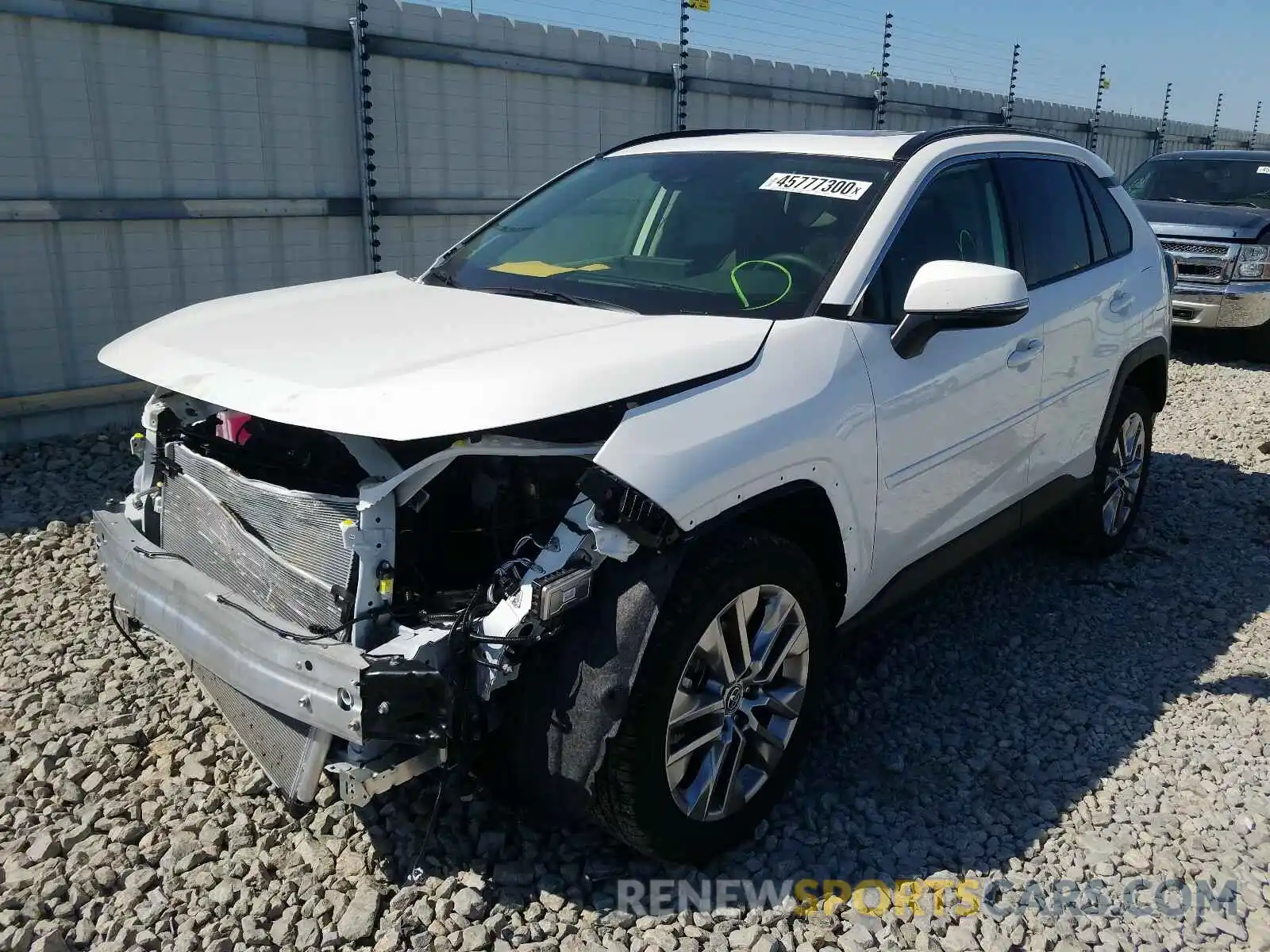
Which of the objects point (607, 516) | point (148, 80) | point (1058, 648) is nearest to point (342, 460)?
point (607, 516)

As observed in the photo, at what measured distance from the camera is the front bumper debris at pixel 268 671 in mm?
2320

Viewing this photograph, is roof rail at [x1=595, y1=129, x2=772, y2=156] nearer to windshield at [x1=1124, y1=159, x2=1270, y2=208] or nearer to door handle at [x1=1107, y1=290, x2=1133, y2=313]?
door handle at [x1=1107, y1=290, x2=1133, y2=313]

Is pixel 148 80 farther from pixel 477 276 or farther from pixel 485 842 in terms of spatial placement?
pixel 485 842

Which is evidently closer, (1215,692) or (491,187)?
(1215,692)

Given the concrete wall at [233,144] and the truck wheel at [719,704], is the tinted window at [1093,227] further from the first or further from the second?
the concrete wall at [233,144]

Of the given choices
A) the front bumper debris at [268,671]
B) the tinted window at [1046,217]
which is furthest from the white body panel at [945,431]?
the front bumper debris at [268,671]

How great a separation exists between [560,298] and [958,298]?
1185 mm

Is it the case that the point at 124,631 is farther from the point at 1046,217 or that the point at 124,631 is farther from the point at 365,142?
the point at 365,142

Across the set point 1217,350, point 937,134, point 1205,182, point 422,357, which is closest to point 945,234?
point 937,134

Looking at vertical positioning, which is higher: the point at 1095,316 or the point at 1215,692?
the point at 1095,316

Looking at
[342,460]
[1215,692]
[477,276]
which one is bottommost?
[1215,692]

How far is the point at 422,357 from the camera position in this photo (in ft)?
8.69

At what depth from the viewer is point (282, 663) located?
245 centimetres

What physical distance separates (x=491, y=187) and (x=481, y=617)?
6.15m
